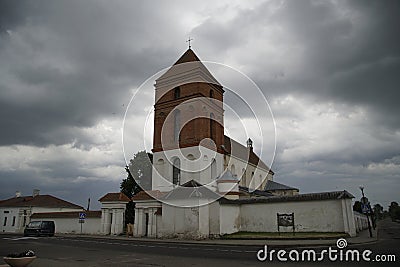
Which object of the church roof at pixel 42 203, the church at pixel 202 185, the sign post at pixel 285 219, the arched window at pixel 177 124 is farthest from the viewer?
the church roof at pixel 42 203

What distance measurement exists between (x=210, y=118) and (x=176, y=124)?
13.6 ft

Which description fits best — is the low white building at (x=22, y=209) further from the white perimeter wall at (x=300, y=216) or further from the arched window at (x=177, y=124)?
the white perimeter wall at (x=300, y=216)

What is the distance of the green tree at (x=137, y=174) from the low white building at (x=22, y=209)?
10.7 metres

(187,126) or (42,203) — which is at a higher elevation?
(187,126)

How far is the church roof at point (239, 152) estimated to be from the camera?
45.1 m

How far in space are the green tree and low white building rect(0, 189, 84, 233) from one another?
10739 mm

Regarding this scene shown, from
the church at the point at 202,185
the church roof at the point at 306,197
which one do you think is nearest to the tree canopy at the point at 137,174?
the church at the point at 202,185

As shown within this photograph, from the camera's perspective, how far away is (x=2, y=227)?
154ft

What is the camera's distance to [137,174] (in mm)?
46781

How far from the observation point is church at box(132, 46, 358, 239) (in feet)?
87.0

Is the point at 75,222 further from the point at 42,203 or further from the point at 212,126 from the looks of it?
the point at 212,126

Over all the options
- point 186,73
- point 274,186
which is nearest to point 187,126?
point 186,73

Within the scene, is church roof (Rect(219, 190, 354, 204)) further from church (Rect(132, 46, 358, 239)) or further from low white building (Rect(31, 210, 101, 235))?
low white building (Rect(31, 210, 101, 235))

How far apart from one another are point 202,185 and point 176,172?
739 centimetres
